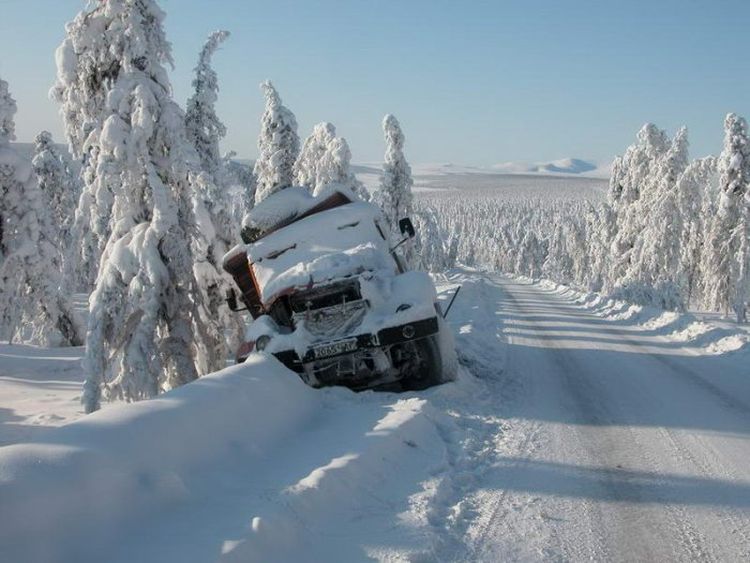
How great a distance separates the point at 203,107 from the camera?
63.7ft

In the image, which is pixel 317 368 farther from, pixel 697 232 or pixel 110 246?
pixel 697 232

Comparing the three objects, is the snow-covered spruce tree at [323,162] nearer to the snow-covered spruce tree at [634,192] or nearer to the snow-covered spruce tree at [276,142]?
the snow-covered spruce tree at [276,142]

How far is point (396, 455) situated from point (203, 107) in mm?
16959

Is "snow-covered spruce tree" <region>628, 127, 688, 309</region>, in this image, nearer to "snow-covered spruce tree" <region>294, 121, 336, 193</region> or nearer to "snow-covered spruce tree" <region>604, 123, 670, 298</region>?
"snow-covered spruce tree" <region>604, 123, 670, 298</region>

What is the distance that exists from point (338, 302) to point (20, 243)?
12.5 metres

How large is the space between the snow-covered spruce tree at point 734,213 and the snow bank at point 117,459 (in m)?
35.7

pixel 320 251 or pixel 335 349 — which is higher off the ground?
pixel 320 251

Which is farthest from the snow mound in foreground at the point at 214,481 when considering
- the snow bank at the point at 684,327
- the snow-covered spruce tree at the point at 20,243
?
the snow-covered spruce tree at the point at 20,243

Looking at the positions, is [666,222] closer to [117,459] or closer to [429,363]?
[429,363]

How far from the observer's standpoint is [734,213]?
3569 centimetres

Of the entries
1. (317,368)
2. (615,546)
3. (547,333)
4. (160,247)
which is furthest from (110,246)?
(547,333)

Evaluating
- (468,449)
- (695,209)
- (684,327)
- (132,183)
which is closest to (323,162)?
(684,327)

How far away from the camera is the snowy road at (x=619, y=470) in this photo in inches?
146

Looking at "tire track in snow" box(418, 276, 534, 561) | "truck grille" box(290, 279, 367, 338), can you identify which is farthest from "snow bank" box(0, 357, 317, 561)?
"truck grille" box(290, 279, 367, 338)
